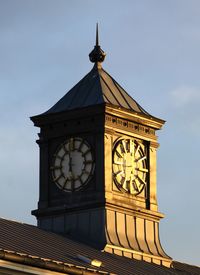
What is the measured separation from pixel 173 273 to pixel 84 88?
33.2 ft

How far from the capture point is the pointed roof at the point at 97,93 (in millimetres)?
72188

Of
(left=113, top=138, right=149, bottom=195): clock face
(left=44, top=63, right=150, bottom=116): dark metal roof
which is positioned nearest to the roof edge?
(left=113, top=138, right=149, bottom=195): clock face

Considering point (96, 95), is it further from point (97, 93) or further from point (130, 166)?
point (130, 166)

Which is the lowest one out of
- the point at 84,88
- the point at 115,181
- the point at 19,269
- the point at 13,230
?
the point at 19,269

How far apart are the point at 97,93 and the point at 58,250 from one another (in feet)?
42.4

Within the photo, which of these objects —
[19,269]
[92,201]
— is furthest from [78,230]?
[19,269]

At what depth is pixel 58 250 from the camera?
202 ft

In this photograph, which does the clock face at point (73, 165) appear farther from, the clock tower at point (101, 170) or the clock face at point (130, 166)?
the clock face at point (130, 166)

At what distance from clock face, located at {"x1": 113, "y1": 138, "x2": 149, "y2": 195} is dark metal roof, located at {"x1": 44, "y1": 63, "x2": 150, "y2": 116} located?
A: 1744 mm

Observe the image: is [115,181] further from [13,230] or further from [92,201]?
[13,230]

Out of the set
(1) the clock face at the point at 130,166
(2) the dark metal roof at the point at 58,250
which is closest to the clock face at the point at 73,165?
(1) the clock face at the point at 130,166

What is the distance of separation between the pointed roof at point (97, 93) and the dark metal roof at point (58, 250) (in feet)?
23.3

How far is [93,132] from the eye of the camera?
71.6 meters

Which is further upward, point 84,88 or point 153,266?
point 84,88
